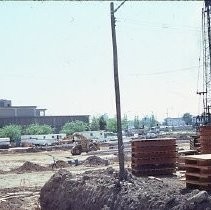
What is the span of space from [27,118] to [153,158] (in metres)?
109

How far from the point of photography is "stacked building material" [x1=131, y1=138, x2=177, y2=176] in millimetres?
18266

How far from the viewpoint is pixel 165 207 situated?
11.0 meters

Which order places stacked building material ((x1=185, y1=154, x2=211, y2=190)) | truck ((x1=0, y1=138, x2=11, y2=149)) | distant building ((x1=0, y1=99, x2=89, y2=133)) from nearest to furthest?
stacked building material ((x1=185, y1=154, x2=211, y2=190))
truck ((x1=0, y1=138, x2=11, y2=149))
distant building ((x1=0, y1=99, x2=89, y2=133))

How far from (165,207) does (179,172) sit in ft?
28.2

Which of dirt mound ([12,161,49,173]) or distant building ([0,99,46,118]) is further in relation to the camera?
distant building ([0,99,46,118])

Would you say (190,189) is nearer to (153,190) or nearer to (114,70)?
(153,190)

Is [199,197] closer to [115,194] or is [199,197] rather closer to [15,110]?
[115,194]

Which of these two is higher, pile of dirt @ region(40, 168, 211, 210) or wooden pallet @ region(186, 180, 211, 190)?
wooden pallet @ region(186, 180, 211, 190)

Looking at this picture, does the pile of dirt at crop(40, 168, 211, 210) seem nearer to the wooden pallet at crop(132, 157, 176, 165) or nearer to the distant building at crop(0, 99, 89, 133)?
the wooden pallet at crop(132, 157, 176, 165)

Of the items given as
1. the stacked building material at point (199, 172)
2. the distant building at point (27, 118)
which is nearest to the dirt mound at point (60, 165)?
the stacked building material at point (199, 172)

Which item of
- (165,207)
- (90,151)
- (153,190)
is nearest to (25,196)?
(153,190)

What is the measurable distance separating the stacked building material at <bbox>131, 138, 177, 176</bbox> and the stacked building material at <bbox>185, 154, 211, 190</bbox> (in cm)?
608

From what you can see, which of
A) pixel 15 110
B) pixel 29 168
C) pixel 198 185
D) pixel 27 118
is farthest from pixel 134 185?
pixel 15 110

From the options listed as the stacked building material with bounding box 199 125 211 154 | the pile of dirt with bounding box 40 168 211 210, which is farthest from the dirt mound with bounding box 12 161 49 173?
the stacked building material with bounding box 199 125 211 154
